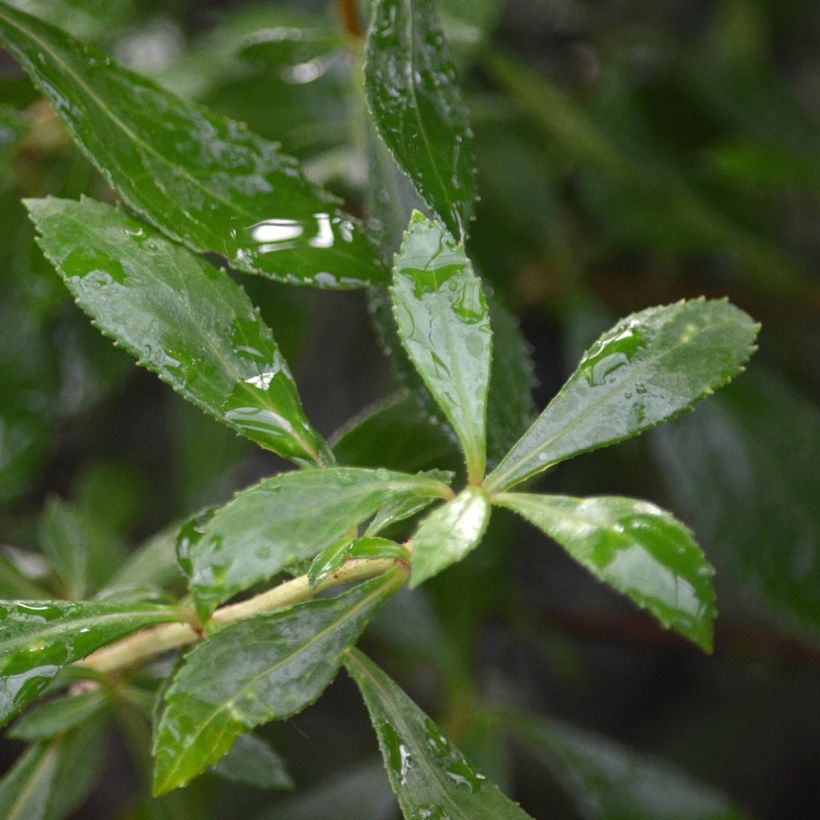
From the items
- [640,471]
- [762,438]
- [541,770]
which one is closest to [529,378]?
[762,438]

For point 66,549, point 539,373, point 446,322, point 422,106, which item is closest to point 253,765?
point 66,549

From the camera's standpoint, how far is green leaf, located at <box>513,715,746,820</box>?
1.07 m

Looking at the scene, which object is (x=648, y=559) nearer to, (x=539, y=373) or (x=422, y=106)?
Answer: (x=422, y=106)

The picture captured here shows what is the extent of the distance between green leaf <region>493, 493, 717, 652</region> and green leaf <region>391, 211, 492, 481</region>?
0.10 meters

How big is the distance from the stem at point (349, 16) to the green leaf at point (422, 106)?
20 cm

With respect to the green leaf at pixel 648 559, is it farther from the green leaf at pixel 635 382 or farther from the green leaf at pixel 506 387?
the green leaf at pixel 506 387

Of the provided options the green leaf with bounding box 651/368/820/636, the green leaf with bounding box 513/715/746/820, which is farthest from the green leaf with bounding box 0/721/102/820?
the green leaf with bounding box 651/368/820/636

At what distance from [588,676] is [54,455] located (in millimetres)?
985

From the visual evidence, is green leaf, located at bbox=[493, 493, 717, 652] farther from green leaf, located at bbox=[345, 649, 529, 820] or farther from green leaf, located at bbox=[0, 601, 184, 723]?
green leaf, located at bbox=[0, 601, 184, 723]

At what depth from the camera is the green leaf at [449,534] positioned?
47 centimetres

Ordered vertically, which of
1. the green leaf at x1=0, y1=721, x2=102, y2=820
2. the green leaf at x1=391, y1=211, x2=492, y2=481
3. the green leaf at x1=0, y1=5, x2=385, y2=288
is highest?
the green leaf at x1=0, y1=5, x2=385, y2=288

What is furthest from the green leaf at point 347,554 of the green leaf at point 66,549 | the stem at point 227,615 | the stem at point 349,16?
the stem at point 349,16

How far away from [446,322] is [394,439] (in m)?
0.21

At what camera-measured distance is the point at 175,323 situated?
2.01 ft
